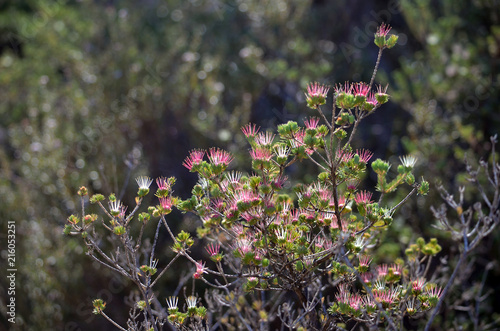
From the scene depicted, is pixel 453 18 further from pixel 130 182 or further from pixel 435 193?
pixel 130 182

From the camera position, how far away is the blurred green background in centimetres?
392

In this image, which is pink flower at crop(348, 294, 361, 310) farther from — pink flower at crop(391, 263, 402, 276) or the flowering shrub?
pink flower at crop(391, 263, 402, 276)

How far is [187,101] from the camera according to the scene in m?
5.01

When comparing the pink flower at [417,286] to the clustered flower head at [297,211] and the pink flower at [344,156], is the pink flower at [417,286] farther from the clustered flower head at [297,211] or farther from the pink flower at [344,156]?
the pink flower at [344,156]

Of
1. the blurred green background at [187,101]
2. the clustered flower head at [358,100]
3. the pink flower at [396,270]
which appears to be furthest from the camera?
the blurred green background at [187,101]

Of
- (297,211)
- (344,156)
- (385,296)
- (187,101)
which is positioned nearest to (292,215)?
(297,211)

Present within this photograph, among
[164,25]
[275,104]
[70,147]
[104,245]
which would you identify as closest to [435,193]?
[275,104]

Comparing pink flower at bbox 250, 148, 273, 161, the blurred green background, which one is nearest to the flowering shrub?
pink flower at bbox 250, 148, 273, 161

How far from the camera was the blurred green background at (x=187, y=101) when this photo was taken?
3.92m

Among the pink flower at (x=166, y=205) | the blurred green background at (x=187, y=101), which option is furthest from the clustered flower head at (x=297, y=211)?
the blurred green background at (x=187, y=101)

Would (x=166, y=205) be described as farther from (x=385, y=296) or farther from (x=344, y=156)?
(x=385, y=296)

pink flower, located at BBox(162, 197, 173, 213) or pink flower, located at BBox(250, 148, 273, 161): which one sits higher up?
pink flower, located at BBox(250, 148, 273, 161)

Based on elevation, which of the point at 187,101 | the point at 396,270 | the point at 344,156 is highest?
the point at 187,101

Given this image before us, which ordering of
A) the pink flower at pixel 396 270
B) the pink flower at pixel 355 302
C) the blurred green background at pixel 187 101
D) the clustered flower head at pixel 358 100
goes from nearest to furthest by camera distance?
the clustered flower head at pixel 358 100, the pink flower at pixel 355 302, the pink flower at pixel 396 270, the blurred green background at pixel 187 101
